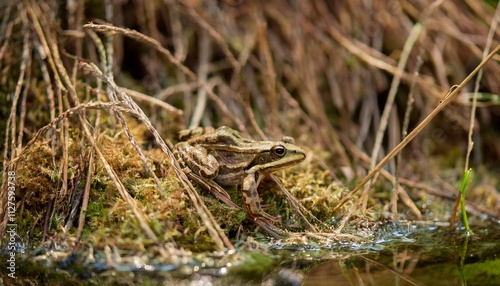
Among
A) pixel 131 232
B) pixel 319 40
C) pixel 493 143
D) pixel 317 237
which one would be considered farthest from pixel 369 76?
pixel 131 232

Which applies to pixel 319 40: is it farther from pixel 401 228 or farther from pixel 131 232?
pixel 131 232

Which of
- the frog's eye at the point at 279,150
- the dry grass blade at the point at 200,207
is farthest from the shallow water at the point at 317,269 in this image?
the frog's eye at the point at 279,150

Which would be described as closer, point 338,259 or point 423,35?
A: point 338,259

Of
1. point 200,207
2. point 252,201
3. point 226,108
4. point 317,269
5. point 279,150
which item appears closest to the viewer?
point 317,269

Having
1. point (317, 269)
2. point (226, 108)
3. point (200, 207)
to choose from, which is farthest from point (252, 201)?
point (226, 108)

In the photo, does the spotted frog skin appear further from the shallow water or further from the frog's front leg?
the shallow water

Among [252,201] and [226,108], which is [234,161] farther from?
[226,108]

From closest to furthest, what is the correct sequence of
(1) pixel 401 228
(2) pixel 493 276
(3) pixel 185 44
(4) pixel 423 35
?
1. (2) pixel 493 276
2. (1) pixel 401 228
3. (4) pixel 423 35
4. (3) pixel 185 44
